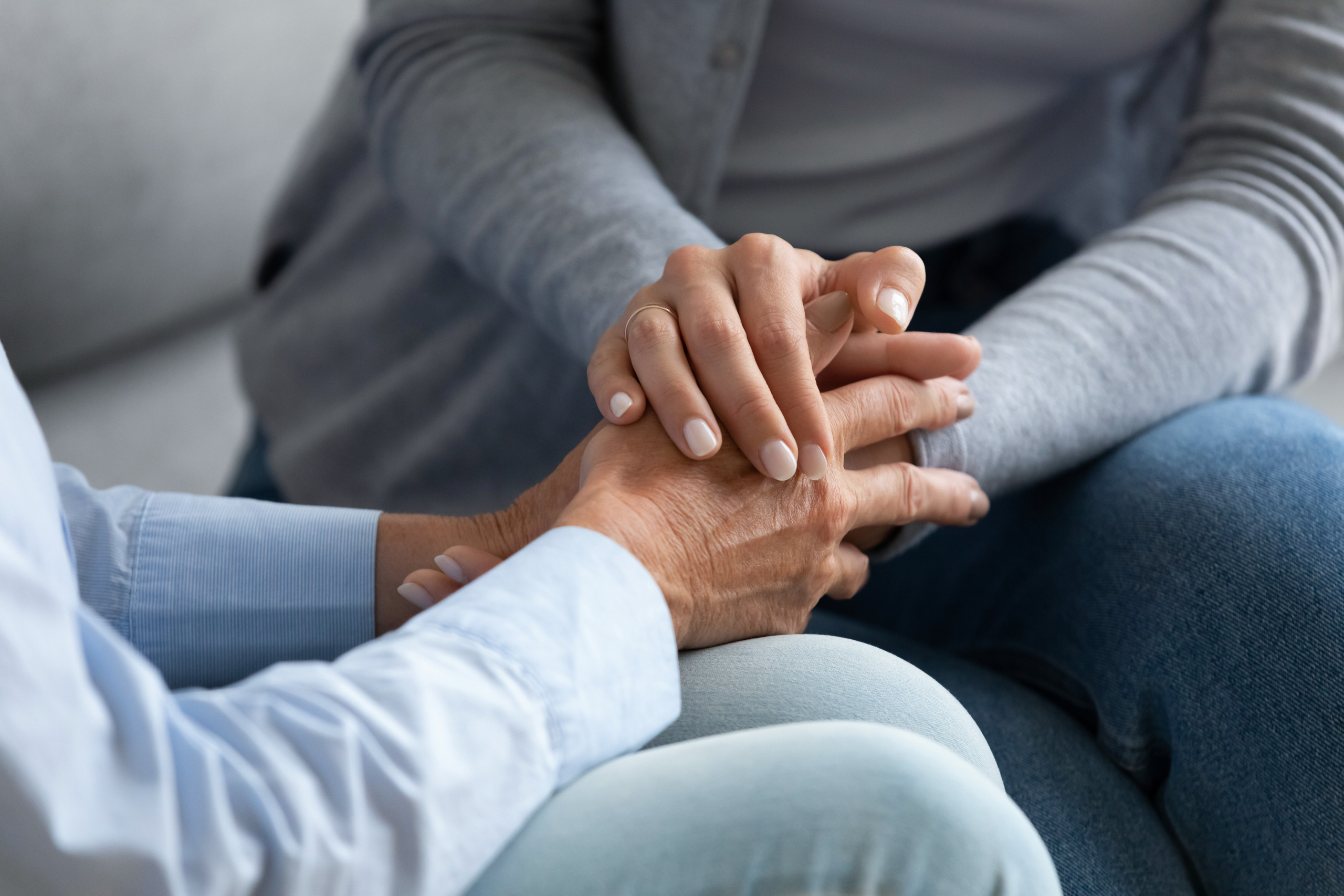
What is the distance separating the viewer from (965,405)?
26.4 inches

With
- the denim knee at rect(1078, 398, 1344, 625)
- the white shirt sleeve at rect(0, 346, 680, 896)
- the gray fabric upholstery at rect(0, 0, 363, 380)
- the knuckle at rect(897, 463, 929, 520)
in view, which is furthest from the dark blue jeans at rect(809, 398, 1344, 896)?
the gray fabric upholstery at rect(0, 0, 363, 380)

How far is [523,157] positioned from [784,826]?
1.93 ft

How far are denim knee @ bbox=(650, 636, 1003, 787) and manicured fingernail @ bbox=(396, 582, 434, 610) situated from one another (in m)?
0.16

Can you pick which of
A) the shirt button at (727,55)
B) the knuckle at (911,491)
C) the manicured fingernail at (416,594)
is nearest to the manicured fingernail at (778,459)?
the knuckle at (911,491)

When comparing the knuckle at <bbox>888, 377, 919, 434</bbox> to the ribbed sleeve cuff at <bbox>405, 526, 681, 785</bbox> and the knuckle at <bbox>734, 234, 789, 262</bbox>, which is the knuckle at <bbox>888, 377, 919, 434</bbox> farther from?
the ribbed sleeve cuff at <bbox>405, 526, 681, 785</bbox>

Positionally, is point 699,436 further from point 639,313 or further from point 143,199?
point 143,199

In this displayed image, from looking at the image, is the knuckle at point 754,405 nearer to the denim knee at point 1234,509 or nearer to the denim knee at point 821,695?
the denim knee at point 821,695

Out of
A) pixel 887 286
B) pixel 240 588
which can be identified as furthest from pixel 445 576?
pixel 887 286

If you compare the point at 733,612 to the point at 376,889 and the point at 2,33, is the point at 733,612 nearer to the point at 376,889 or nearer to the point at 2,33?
the point at 376,889

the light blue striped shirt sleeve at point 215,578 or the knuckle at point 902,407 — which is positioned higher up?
the knuckle at point 902,407

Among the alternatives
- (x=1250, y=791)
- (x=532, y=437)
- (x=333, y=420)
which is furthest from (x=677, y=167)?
(x=1250, y=791)

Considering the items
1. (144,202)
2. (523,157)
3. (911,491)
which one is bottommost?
(144,202)

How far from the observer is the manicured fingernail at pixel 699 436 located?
1.85 ft

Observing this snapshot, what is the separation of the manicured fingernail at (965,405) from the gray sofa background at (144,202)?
3.15 ft
